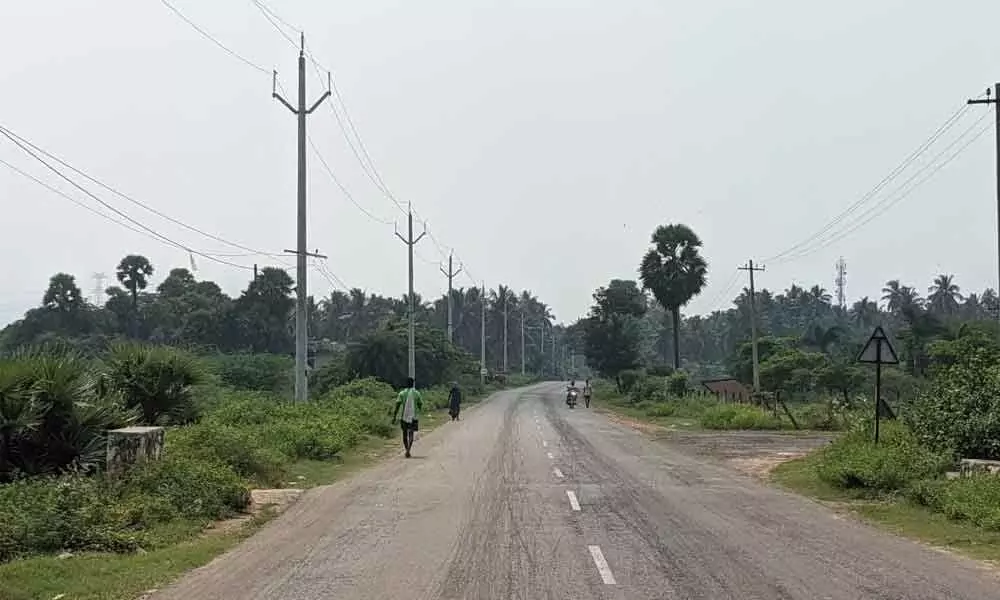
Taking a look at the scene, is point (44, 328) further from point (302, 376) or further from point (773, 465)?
point (773, 465)

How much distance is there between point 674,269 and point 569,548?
233ft

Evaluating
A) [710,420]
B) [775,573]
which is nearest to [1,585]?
[775,573]

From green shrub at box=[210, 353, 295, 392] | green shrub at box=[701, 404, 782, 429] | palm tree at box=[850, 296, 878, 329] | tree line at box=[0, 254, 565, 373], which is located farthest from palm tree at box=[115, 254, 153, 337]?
palm tree at box=[850, 296, 878, 329]

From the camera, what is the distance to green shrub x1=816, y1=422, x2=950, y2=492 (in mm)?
17844

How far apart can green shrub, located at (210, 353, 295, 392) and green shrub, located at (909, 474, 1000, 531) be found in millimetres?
45035

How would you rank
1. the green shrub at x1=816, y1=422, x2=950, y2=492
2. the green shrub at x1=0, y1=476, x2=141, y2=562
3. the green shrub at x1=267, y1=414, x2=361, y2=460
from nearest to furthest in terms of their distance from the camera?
the green shrub at x1=0, y1=476, x2=141, y2=562
the green shrub at x1=816, y1=422, x2=950, y2=492
the green shrub at x1=267, y1=414, x2=361, y2=460

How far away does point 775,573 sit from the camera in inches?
405

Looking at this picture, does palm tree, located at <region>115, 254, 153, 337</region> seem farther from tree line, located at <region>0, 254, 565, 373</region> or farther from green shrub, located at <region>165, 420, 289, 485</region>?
green shrub, located at <region>165, 420, 289, 485</region>

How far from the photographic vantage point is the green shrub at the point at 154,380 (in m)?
20.1

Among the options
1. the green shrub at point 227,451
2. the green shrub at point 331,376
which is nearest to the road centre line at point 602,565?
the green shrub at point 227,451

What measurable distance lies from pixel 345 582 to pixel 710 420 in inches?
1487

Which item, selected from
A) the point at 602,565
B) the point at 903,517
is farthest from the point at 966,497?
the point at 602,565

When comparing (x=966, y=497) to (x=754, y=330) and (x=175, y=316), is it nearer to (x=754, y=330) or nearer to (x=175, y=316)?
(x=754, y=330)

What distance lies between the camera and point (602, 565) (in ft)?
35.0
